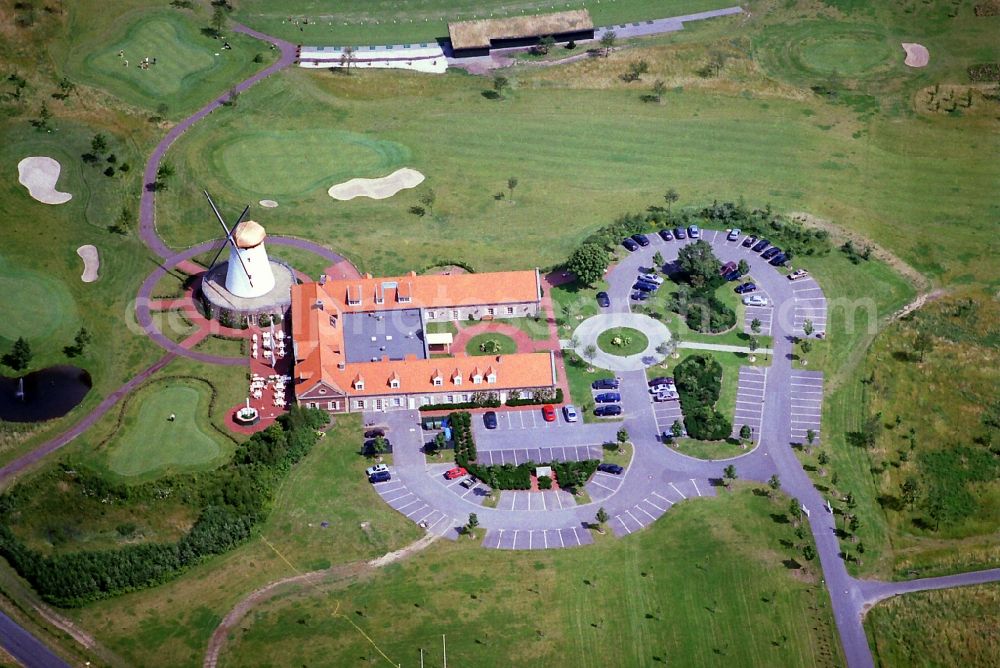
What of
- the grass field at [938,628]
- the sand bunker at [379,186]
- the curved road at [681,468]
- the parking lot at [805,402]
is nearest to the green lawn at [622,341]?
the curved road at [681,468]

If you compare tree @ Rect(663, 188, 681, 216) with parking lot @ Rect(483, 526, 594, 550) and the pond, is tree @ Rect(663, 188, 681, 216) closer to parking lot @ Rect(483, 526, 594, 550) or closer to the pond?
A: parking lot @ Rect(483, 526, 594, 550)

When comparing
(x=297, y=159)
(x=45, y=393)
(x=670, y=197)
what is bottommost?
(x=670, y=197)

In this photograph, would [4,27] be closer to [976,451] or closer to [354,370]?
[354,370]

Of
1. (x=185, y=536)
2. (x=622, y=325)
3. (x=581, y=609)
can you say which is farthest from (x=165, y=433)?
(x=622, y=325)

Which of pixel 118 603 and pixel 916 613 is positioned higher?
pixel 118 603

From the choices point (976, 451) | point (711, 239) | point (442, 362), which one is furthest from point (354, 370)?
point (976, 451)

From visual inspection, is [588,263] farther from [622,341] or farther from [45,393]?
[45,393]
